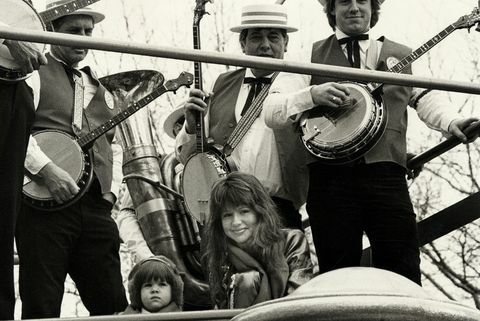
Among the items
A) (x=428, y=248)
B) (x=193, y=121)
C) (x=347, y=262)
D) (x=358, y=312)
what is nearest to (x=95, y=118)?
(x=193, y=121)

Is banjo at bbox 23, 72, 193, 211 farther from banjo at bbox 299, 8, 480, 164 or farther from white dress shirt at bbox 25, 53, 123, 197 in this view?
banjo at bbox 299, 8, 480, 164

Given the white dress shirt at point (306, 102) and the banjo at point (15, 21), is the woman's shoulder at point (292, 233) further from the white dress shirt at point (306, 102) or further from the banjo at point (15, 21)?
the banjo at point (15, 21)

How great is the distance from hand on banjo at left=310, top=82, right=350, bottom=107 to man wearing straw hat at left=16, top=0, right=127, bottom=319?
3.97 ft

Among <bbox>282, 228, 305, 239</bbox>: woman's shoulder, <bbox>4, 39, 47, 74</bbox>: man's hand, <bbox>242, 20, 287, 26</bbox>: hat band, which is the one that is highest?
<bbox>242, 20, 287, 26</bbox>: hat band

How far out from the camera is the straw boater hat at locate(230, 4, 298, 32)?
8.46m

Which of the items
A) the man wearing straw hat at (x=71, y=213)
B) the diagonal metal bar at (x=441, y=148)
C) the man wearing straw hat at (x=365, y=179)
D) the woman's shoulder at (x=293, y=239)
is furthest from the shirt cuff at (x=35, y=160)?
the diagonal metal bar at (x=441, y=148)

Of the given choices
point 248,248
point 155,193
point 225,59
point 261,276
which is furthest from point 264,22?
point 225,59

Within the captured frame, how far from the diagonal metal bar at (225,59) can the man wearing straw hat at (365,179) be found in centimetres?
87

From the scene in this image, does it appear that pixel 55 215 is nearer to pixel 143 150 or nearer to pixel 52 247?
pixel 52 247

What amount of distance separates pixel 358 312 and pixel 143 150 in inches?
189

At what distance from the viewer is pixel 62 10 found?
823 cm

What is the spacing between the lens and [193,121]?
8.28 meters

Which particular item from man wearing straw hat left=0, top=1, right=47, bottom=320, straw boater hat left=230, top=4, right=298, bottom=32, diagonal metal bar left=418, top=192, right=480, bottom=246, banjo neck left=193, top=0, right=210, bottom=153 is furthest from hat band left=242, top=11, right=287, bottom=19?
man wearing straw hat left=0, top=1, right=47, bottom=320

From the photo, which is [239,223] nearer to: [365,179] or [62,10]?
[365,179]
